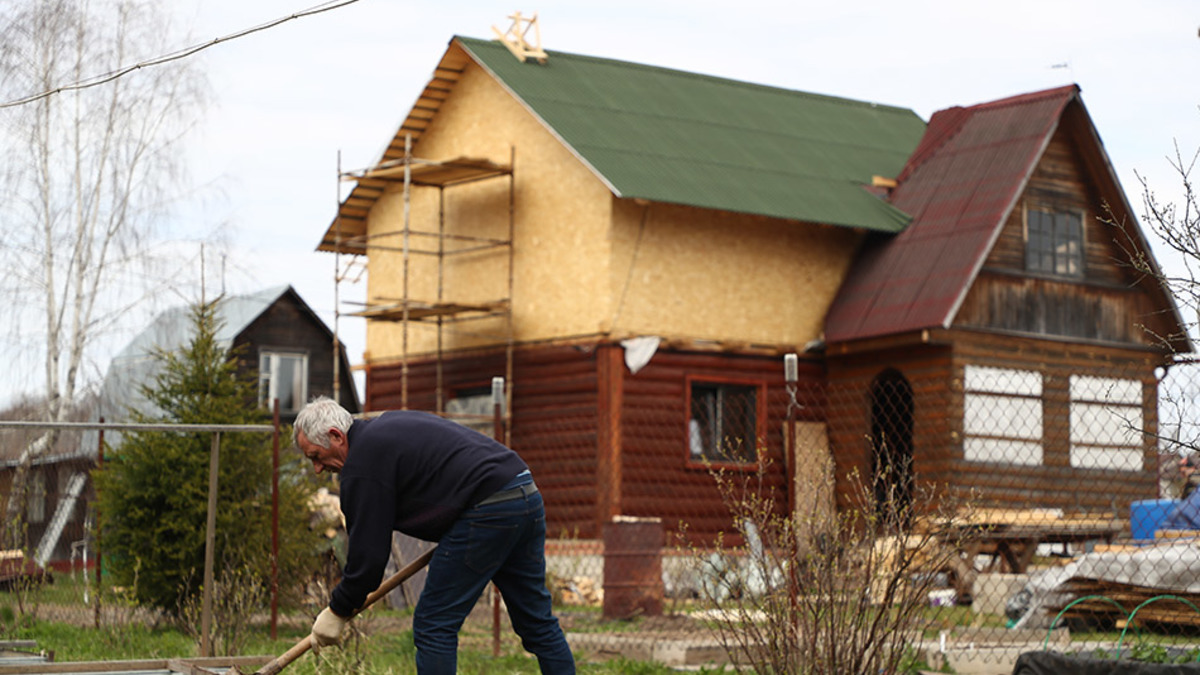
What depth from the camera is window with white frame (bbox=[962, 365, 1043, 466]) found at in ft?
71.3

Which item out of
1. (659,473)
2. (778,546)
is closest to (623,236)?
(659,473)

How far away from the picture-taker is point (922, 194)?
78.5 feet

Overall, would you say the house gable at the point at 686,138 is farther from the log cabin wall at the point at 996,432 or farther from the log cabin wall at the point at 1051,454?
the log cabin wall at the point at 1051,454

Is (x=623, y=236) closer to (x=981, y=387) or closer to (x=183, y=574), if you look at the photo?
(x=981, y=387)

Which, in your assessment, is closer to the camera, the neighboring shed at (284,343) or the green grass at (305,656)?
the green grass at (305,656)

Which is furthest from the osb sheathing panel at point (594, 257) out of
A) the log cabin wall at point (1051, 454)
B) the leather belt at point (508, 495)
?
the leather belt at point (508, 495)

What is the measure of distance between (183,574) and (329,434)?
664 cm

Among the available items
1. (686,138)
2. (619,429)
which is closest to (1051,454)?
(619,429)

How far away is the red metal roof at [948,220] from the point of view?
21594 millimetres

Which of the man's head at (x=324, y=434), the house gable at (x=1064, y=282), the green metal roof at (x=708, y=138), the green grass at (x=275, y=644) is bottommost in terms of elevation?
the green grass at (x=275, y=644)

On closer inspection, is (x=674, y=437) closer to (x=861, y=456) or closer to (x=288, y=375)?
(x=861, y=456)

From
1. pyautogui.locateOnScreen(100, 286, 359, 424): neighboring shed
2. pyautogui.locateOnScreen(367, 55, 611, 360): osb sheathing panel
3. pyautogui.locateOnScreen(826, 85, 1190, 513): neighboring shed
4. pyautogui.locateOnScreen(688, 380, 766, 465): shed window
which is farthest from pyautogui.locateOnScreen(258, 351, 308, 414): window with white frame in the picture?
pyautogui.locateOnScreen(826, 85, 1190, 513): neighboring shed

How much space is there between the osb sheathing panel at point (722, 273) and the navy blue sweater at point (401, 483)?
1472 cm

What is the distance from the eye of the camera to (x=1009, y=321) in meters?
22.5
